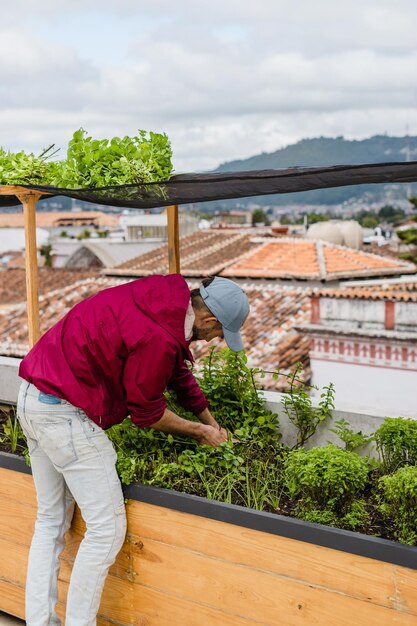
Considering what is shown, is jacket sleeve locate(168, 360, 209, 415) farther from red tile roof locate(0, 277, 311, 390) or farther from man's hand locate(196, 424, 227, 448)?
red tile roof locate(0, 277, 311, 390)

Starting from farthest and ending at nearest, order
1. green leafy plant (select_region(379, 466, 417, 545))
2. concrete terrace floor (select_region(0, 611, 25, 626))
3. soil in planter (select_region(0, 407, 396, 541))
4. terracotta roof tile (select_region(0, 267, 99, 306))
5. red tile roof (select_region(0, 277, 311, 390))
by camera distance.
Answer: terracotta roof tile (select_region(0, 267, 99, 306)), red tile roof (select_region(0, 277, 311, 390)), concrete terrace floor (select_region(0, 611, 25, 626)), soil in planter (select_region(0, 407, 396, 541)), green leafy plant (select_region(379, 466, 417, 545))

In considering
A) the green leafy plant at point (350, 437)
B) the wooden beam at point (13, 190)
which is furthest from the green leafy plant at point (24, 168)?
the green leafy plant at point (350, 437)

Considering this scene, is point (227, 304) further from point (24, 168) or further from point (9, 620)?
point (9, 620)

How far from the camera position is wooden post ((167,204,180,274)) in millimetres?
3590

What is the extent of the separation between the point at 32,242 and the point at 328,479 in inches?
67.9

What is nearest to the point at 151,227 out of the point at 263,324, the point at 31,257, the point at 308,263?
the point at 308,263

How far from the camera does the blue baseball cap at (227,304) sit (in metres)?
2.58

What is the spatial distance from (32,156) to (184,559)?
184cm

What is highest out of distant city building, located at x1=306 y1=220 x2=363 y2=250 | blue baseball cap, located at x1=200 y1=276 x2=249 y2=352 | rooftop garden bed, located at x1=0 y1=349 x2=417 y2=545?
blue baseball cap, located at x1=200 y1=276 x2=249 y2=352

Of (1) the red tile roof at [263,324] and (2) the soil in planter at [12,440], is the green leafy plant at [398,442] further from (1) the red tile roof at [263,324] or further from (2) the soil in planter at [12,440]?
(1) the red tile roof at [263,324]

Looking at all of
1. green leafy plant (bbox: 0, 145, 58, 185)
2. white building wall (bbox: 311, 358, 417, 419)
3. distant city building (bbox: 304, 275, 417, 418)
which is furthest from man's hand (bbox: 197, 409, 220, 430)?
distant city building (bbox: 304, 275, 417, 418)

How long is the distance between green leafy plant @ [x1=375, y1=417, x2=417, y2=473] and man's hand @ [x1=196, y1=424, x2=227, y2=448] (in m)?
0.61

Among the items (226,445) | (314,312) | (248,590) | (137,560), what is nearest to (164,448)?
(226,445)

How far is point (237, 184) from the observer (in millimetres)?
2730
